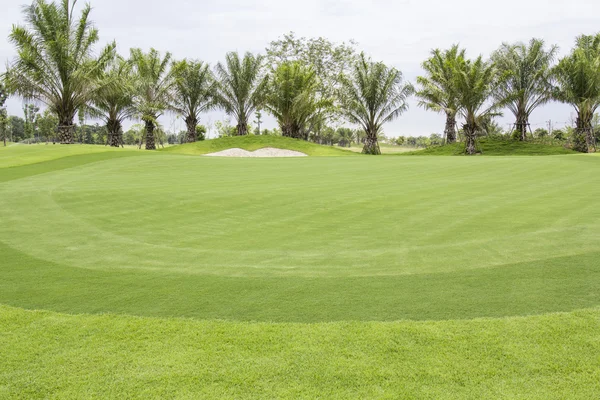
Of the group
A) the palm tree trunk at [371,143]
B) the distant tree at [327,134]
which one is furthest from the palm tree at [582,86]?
the distant tree at [327,134]

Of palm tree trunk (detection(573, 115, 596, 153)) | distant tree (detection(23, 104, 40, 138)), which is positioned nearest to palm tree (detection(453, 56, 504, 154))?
palm tree trunk (detection(573, 115, 596, 153))

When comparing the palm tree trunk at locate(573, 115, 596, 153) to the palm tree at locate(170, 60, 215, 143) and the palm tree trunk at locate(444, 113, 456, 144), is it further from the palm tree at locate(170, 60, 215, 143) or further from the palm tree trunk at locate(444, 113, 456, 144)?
the palm tree at locate(170, 60, 215, 143)

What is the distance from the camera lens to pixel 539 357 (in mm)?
3398

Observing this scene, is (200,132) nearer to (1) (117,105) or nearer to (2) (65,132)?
(1) (117,105)

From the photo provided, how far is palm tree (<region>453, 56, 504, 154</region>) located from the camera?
3697 centimetres

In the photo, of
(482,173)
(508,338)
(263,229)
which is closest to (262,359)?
(508,338)

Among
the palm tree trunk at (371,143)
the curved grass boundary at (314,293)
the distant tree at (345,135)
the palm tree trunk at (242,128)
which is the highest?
the distant tree at (345,135)

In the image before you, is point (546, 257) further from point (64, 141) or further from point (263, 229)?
point (64, 141)

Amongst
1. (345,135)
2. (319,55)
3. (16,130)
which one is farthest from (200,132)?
(345,135)

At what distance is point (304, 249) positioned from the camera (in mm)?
6375

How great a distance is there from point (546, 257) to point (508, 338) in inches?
101

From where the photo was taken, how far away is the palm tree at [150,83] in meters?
39.7

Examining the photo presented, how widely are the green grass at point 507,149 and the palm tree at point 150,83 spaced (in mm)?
26705

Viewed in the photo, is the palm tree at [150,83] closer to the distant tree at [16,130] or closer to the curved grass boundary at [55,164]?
the curved grass boundary at [55,164]
